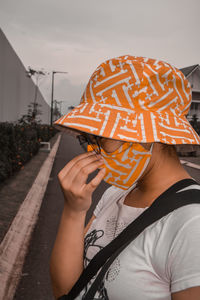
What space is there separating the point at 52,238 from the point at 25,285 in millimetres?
1267

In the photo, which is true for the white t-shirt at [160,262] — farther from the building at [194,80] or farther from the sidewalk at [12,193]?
the building at [194,80]

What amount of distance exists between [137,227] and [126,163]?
327mm

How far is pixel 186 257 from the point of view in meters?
0.85

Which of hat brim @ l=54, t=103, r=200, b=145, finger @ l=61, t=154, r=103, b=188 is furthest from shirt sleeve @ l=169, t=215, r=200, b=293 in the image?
finger @ l=61, t=154, r=103, b=188

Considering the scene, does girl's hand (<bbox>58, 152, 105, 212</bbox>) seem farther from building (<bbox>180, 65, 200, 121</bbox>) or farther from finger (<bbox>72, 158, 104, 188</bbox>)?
building (<bbox>180, 65, 200, 121</bbox>)

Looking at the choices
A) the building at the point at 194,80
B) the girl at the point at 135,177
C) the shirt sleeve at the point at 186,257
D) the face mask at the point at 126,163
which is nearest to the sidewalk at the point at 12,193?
the girl at the point at 135,177

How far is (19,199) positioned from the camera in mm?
5840

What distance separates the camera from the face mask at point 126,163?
124cm

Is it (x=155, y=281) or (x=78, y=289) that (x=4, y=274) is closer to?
(x=78, y=289)

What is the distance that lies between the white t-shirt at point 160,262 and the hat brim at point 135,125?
0.24m

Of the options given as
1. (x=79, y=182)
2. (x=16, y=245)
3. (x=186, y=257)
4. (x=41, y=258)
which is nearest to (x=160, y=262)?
(x=186, y=257)

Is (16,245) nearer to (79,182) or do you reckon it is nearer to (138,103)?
(79,182)

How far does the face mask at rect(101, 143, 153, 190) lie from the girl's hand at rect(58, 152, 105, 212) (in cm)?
13

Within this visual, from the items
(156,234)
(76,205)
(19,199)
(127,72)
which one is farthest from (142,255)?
(19,199)
